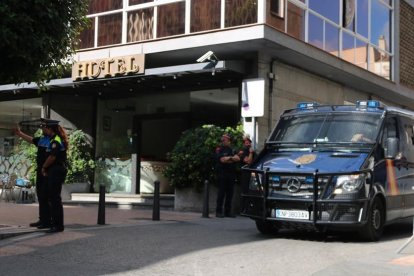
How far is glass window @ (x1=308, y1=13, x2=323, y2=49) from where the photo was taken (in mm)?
16234

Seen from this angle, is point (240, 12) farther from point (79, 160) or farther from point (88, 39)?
point (79, 160)

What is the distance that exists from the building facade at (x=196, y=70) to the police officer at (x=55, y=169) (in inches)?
199

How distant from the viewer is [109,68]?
1570 centimetres

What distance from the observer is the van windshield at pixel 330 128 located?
30.8 ft

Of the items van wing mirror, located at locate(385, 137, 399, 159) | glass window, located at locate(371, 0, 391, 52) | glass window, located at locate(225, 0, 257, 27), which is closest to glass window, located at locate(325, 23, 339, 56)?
glass window, located at locate(371, 0, 391, 52)

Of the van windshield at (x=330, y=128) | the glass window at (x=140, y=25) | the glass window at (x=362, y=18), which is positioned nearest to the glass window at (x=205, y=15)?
the glass window at (x=140, y=25)

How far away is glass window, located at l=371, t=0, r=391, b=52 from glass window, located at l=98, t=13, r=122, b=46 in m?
9.02

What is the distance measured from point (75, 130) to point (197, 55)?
5307 mm

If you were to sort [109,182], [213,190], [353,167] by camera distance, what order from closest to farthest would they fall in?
[353,167] → [213,190] → [109,182]

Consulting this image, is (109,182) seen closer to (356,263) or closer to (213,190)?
(213,190)

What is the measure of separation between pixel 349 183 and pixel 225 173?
4.75 metres

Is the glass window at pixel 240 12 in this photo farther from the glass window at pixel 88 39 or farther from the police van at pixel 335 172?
the glass window at pixel 88 39

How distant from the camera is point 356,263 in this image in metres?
7.07

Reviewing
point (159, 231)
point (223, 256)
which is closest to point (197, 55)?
point (159, 231)
